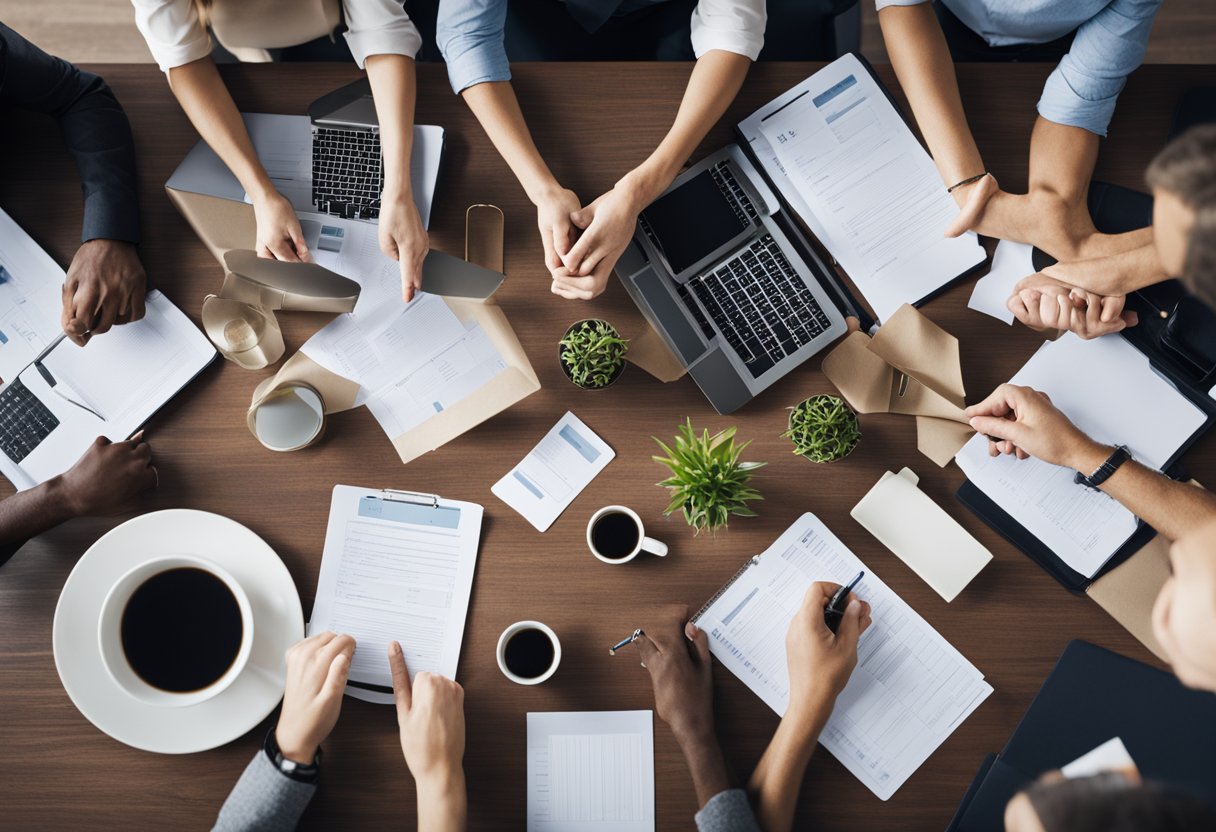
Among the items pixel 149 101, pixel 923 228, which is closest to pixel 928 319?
pixel 923 228

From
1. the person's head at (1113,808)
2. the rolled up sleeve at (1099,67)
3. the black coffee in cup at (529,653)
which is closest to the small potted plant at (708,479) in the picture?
the black coffee in cup at (529,653)

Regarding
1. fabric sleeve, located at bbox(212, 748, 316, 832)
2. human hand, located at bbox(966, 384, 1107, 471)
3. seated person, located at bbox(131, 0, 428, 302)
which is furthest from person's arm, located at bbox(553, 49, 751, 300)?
fabric sleeve, located at bbox(212, 748, 316, 832)

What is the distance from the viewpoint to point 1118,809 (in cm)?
77

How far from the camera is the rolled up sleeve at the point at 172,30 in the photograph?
119 centimetres

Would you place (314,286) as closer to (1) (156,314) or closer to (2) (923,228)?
(1) (156,314)

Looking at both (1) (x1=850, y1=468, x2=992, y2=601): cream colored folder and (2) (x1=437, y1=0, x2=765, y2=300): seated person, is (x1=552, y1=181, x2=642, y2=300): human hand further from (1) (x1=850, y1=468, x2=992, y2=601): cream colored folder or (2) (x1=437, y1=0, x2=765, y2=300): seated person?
(1) (x1=850, y1=468, x2=992, y2=601): cream colored folder

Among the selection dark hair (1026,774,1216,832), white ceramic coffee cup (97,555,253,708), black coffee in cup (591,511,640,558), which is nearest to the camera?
dark hair (1026,774,1216,832)

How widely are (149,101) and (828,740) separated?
58.2 inches

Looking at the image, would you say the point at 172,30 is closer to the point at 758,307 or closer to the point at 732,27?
the point at 732,27

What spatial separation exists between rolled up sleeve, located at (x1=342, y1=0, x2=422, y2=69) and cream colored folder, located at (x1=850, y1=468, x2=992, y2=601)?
1.02 m

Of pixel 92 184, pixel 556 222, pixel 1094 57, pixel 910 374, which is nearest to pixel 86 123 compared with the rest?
pixel 92 184

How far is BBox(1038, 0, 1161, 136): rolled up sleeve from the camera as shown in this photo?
3.92 ft

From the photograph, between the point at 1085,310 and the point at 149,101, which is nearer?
the point at 1085,310

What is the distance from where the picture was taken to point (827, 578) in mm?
1185
